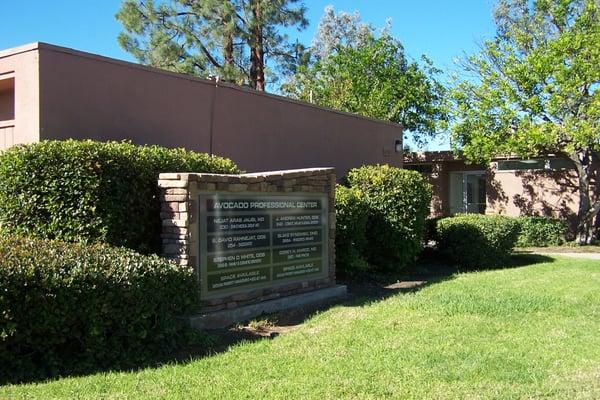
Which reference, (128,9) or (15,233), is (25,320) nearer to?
(15,233)

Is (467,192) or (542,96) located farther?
(467,192)

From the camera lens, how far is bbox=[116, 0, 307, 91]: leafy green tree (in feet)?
77.5

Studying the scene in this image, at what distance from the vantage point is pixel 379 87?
22.7 meters

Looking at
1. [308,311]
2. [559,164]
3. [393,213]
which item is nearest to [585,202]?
[559,164]

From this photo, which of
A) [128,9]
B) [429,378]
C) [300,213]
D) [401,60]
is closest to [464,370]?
[429,378]

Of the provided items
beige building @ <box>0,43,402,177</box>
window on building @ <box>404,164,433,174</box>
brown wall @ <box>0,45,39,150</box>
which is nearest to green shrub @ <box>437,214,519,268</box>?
beige building @ <box>0,43,402,177</box>

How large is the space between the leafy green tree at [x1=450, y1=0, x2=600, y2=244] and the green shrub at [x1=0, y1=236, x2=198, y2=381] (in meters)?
13.1

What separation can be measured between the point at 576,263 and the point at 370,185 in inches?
221

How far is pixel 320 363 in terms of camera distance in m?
5.56

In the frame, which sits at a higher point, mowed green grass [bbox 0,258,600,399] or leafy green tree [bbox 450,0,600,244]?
leafy green tree [bbox 450,0,600,244]

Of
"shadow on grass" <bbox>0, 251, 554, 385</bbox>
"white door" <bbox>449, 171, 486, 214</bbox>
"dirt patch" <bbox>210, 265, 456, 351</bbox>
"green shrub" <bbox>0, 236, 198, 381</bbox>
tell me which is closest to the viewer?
"green shrub" <bbox>0, 236, 198, 381</bbox>

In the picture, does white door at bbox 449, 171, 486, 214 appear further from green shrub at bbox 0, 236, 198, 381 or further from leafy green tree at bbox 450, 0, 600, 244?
green shrub at bbox 0, 236, 198, 381

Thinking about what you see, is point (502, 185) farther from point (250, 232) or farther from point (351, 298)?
point (250, 232)

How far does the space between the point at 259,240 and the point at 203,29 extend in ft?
59.3
